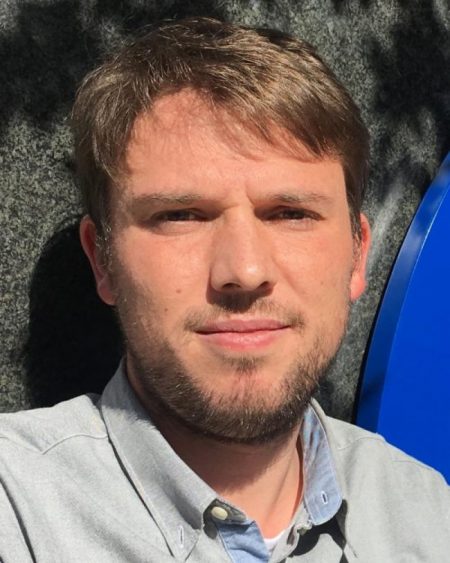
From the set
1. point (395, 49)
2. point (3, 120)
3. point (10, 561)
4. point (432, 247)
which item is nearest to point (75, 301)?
point (3, 120)

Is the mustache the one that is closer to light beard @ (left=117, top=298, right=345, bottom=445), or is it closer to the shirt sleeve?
light beard @ (left=117, top=298, right=345, bottom=445)

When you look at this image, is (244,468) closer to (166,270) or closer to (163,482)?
(163,482)

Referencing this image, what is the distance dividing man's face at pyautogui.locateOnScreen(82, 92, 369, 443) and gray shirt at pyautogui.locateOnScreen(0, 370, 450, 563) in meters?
0.12

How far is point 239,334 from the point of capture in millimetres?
1667

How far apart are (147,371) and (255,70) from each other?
600 mm

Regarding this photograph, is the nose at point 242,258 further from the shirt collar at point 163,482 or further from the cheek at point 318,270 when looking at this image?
the shirt collar at point 163,482

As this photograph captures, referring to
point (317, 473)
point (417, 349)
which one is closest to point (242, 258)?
point (317, 473)

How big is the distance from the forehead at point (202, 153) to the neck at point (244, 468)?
43cm

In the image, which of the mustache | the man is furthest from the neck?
the mustache

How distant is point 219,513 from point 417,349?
0.91 m

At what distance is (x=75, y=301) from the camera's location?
7.02 ft

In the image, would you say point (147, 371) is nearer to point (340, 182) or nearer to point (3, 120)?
point (340, 182)

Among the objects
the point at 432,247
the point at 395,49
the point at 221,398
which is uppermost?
the point at 395,49

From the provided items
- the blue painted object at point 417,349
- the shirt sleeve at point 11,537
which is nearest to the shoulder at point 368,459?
the blue painted object at point 417,349
